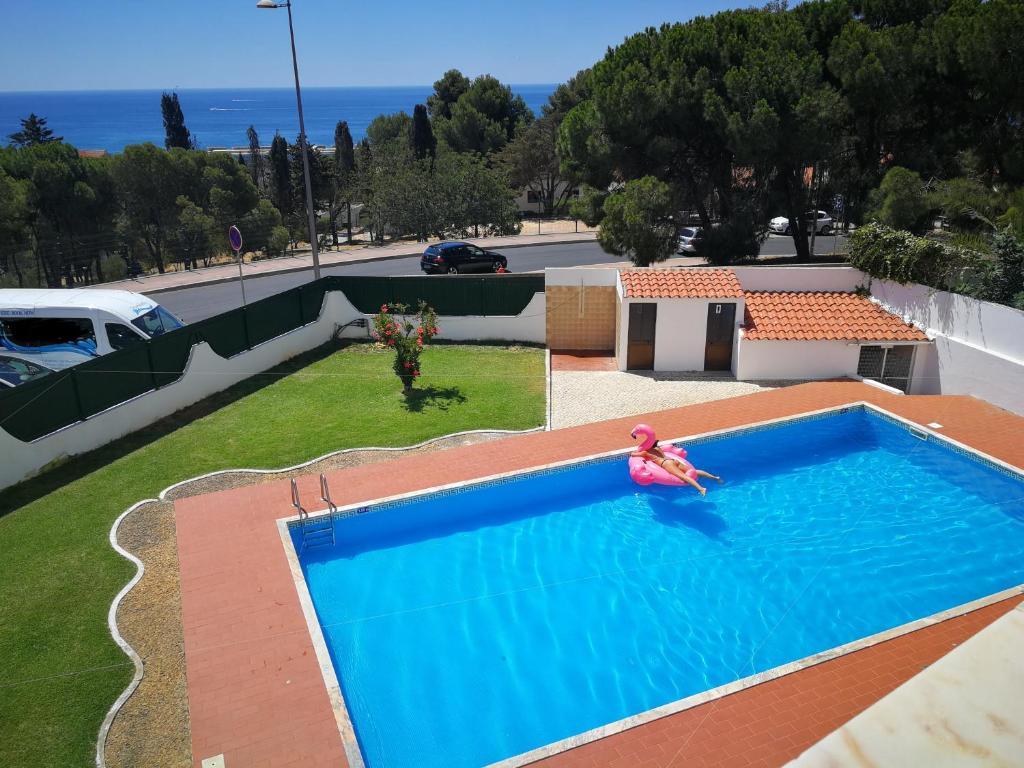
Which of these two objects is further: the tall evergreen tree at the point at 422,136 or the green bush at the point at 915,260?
the tall evergreen tree at the point at 422,136

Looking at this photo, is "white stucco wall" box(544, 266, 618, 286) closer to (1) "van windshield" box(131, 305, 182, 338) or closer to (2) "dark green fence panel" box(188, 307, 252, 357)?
(2) "dark green fence panel" box(188, 307, 252, 357)

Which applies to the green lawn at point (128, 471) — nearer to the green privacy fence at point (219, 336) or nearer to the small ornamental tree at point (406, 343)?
the small ornamental tree at point (406, 343)

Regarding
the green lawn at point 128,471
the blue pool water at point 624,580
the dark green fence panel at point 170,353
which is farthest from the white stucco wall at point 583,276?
the dark green fence panel at point 170,353

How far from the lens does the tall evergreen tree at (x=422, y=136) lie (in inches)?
2157

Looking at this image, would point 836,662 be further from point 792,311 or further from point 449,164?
point 449,164

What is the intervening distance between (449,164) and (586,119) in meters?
22.9

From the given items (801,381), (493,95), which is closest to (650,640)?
(801,381)

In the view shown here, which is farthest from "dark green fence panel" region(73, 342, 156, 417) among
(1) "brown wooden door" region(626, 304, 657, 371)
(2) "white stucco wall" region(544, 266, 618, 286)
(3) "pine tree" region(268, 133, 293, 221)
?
(3) "pine tree" region(268, 133, 293, 221)

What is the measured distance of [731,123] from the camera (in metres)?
22.4

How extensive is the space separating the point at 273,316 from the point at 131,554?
32.6ft

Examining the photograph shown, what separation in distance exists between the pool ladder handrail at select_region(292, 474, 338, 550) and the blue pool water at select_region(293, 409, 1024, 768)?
0.68 ft

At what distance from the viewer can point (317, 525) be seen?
37.1ft

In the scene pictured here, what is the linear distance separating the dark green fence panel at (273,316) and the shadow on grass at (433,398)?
4.87 meters

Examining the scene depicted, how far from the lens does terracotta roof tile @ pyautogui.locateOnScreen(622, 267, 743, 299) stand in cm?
1838
